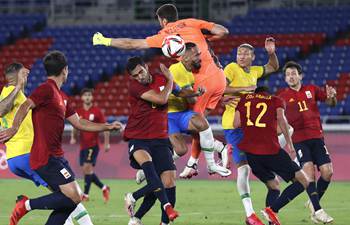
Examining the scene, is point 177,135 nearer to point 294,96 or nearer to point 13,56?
point 294,96

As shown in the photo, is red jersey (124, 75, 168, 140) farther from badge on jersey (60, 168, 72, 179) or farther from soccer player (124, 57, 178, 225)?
badge on jersey (60, 168, 72, 179)

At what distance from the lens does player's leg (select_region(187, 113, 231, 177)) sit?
14.4m

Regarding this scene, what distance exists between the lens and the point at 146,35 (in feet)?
112

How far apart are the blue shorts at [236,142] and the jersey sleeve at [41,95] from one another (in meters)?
4.32

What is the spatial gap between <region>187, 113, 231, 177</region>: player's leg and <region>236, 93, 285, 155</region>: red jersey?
4.02 ft

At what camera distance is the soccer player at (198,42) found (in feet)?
45.8

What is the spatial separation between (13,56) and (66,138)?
10.1 metres

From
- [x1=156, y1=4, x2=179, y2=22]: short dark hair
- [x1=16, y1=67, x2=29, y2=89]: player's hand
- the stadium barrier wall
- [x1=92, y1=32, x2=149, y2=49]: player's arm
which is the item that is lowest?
the stadium barrier wall

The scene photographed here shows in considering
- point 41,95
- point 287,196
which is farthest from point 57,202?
point 287,196

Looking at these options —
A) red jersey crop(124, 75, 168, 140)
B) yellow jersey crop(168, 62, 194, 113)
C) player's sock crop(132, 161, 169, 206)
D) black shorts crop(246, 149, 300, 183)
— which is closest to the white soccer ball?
red jersey crop(124, 75, 168, 140)

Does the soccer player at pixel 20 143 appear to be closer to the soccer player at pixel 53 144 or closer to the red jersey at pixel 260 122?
the soccer player at pixel 53 144

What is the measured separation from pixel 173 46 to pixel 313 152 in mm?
3290

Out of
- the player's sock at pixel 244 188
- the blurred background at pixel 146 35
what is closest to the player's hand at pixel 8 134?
the player's sock at pixel 244 188

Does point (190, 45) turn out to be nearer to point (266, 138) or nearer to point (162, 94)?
point (162, 94)
